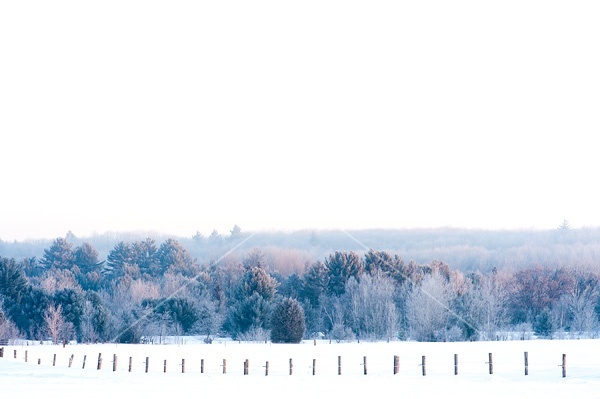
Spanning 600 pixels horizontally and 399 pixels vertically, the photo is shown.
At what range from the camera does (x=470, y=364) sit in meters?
46.5

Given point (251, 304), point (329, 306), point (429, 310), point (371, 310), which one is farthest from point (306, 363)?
point (329, 306)

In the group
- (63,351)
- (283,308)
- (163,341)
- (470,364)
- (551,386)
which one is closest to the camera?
(551,386)

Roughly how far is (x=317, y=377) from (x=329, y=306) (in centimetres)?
5034

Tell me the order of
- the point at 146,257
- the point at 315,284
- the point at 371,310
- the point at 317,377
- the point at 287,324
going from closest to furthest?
the point at 317,377
the point at 287,324
the point at 371,310
the point at 315,284
the point at 146,257

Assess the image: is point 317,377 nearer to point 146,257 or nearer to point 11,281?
point 11,281

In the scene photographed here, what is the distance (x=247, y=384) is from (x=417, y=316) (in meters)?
49.0

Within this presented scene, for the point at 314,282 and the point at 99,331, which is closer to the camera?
the point at 99,331

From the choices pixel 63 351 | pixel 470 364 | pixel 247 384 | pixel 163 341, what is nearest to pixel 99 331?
pixel 163 341

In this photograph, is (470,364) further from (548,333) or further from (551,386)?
(548,333)

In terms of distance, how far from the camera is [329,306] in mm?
87562

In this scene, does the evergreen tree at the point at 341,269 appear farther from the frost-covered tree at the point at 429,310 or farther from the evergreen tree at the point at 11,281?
the evergreen tree at the point at 11,281

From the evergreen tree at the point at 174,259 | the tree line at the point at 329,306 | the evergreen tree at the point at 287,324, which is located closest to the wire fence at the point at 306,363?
the evergreen tree at the point at 287,324

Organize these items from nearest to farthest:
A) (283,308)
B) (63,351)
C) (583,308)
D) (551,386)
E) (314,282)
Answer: (551,386) → (63,351) → (283,308) → (583,308) → (314,282)

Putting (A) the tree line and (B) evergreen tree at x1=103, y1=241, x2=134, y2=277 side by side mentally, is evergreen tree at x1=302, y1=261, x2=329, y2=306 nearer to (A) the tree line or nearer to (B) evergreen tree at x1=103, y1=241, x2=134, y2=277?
(A) the tree line
